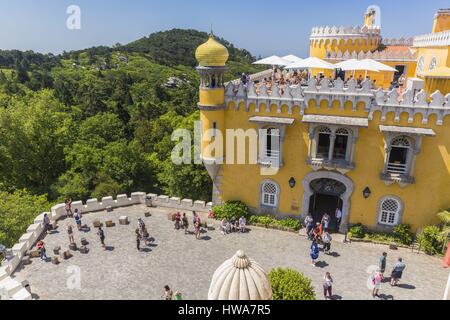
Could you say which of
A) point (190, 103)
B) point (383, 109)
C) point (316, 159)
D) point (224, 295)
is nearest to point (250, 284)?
point (224, 295)

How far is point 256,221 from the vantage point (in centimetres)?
2591

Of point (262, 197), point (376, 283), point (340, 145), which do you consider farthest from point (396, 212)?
point (262, 197)

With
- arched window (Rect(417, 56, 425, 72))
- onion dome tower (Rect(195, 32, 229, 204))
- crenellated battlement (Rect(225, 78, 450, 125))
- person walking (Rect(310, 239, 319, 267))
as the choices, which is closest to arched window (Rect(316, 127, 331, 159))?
crenellated battlement (Rect(225, 78, 450, 125))

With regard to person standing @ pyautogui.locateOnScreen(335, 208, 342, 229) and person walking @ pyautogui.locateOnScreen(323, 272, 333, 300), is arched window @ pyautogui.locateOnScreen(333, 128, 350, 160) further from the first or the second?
person walking @ pyautogui.locateOnScreen(323, 272, 333, 300)

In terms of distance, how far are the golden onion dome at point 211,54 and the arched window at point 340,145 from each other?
9240 mm

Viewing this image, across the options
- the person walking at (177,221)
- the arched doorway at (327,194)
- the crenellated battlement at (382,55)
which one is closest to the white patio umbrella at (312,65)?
the crenellated battlement at (382,55)

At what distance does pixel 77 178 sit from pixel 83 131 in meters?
13.8

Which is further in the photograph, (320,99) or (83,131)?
(83,131)

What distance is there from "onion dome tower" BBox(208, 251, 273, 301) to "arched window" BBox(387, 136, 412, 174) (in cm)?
1443

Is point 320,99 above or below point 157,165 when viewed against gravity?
above

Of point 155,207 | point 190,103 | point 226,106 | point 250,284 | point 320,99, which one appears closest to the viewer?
point 250,284
